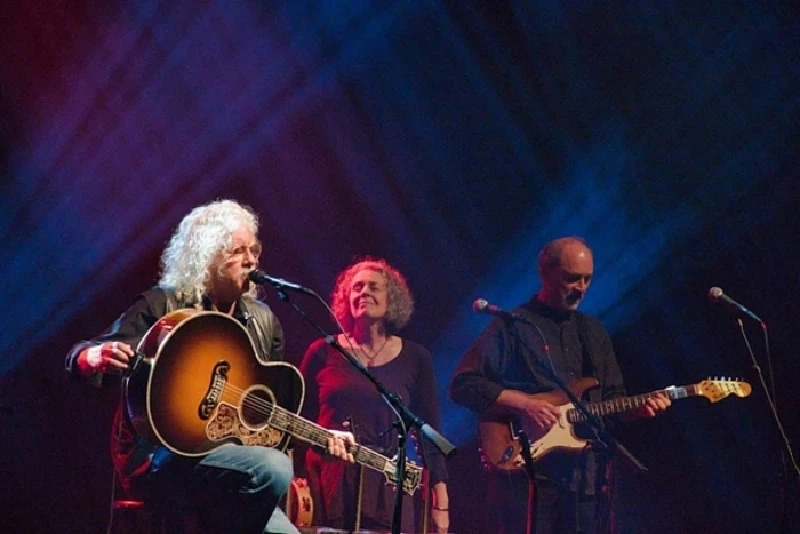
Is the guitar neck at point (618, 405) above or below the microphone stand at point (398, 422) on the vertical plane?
above

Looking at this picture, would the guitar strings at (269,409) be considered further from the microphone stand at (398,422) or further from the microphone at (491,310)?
the microphone at (491,310)

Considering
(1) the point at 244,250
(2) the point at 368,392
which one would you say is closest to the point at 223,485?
(1) the point at 244,250

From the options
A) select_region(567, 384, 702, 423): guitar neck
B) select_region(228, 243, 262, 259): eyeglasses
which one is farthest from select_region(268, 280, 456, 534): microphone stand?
select_region(567, 384, 702, 423): guitar neck

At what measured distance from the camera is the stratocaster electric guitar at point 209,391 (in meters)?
3.90

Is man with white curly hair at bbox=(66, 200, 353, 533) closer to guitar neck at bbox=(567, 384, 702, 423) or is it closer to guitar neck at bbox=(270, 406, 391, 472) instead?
guitar neck at bbox=(270, 406, 391, 472)

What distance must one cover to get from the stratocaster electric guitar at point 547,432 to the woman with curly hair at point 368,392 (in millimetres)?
509

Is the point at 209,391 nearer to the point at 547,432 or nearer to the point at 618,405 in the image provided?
the point at 547,432

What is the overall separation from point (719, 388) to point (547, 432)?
1.37m

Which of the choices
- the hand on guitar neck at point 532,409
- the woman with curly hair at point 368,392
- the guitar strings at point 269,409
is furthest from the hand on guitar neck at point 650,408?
the guitar strings at point 269,409

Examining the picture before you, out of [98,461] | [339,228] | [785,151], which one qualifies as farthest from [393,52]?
[98,461]

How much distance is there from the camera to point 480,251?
8.29 meters

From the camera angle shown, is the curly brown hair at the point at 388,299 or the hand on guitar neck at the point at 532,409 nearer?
the hand on guitar neck at the point at 532,409

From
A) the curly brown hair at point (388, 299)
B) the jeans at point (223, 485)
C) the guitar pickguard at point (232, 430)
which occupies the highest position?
the curly brown hair at point (388, 299)

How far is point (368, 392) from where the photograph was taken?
245 inches
